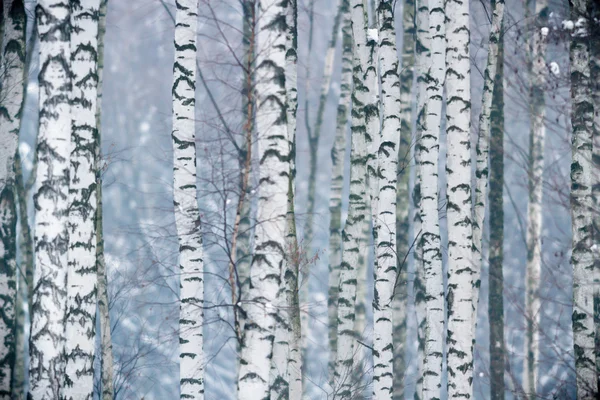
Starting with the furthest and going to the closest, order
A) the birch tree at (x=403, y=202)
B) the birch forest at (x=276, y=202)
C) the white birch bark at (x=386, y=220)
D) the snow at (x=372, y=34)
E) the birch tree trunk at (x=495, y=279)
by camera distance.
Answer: the birch tree at (x=403, y=202), the birch tree trunk at (x=495, y=279), the snow at (x=372, y=34), the white birch bark at (x=386, y=220), the birch forest at (x=276, y=202)

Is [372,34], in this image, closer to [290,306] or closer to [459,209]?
[459,209]

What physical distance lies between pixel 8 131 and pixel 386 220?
4605 millimetres

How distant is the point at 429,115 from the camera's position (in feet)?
28.0

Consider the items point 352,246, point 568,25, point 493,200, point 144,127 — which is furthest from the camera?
point 144,127

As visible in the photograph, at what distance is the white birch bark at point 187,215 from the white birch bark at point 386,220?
81.1 inches

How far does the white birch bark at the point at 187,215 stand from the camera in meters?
7.34

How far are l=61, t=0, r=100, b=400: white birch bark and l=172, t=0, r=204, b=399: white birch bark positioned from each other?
91 centimetres

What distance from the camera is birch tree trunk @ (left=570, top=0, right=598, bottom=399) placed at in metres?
7.82

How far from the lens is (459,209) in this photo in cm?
734

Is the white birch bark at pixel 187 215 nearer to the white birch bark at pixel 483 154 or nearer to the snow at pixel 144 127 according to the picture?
the white birch bark at pixel 483 154

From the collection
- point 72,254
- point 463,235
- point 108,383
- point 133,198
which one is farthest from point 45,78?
point 133,198

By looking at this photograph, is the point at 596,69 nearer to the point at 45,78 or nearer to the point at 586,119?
the point at 586,119

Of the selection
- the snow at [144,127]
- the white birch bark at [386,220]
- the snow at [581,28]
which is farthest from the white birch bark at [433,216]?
the snow at [144,127]

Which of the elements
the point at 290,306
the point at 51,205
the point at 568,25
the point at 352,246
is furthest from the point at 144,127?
the point at 568,25
